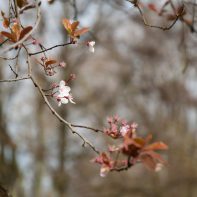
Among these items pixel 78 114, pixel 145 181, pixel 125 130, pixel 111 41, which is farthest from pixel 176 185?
pixel 125 130

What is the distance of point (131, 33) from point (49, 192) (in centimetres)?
537

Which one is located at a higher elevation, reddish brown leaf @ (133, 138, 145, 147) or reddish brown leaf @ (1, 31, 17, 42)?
reddish brown leaf @ (1, 31, 17, 42)

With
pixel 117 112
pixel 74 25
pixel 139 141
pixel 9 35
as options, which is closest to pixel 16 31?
pixel 9 35

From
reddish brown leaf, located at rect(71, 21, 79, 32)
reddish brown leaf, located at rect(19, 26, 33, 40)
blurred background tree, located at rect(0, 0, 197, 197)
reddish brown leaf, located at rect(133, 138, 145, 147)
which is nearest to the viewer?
reddish brown leaf, located at rect(133, 138, 145, 147)

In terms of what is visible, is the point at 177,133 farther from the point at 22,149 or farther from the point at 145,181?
the point at 22,149

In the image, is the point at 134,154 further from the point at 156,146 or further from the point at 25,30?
the point at 25,30

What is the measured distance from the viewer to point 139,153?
5.18ft

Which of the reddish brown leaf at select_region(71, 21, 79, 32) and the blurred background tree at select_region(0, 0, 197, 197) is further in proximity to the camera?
the blurred background tree at select_region(0, 0, 197, 197)

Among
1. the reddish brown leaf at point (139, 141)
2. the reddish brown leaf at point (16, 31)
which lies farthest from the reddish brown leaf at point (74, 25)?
the reddish brown leaf at point (139, 141)

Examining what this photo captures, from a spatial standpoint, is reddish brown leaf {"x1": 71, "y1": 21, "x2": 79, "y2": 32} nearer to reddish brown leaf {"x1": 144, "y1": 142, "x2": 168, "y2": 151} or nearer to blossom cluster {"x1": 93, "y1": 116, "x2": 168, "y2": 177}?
blossom cluster {"x1": 93, "y1": 116, "x2": 168, "y2": 177}

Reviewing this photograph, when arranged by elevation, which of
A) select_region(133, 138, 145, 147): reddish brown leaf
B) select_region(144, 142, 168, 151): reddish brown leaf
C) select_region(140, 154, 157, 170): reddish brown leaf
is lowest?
select_region(140, 154, 157, 170): reddish brown leaf

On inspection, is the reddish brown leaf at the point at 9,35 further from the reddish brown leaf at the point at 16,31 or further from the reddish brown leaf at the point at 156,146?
the reddish brown leaf at the point at 156,146

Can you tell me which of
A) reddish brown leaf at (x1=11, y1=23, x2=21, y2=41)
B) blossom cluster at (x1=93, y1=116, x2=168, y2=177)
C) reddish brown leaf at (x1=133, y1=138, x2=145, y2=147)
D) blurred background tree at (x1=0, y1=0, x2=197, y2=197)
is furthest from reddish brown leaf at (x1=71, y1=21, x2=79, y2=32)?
blurred background tree at (x1=0, y1=0, x2=197, y2=197)

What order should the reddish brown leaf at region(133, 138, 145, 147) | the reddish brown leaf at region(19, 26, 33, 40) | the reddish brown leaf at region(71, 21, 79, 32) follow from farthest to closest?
the reddish brown leaf at region(71, 21, 79, 32)
the reddish brown leaf at region(19, 26, 33, 40)
the reddish brown leaf at region(133, 138, 145, 147)
